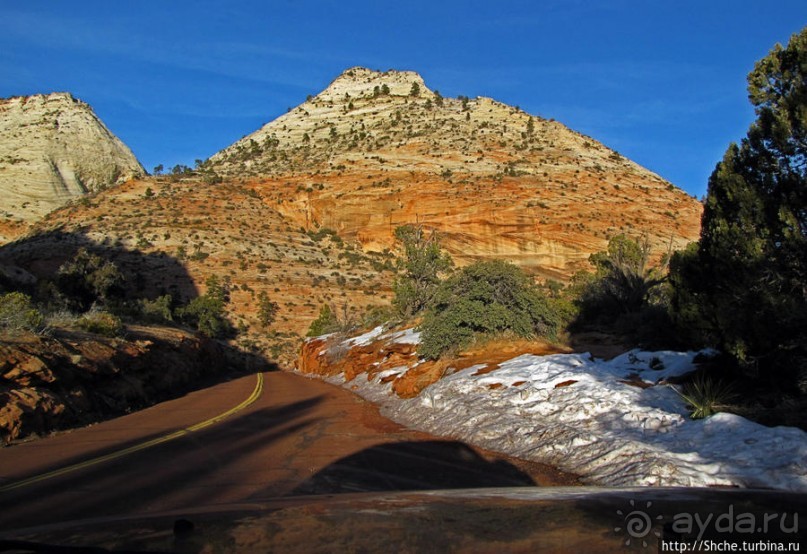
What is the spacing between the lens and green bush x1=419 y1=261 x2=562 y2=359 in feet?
58.2

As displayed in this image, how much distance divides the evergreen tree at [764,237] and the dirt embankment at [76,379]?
13.6 metres

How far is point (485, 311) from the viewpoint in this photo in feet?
58.5

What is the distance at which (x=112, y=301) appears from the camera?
117ft

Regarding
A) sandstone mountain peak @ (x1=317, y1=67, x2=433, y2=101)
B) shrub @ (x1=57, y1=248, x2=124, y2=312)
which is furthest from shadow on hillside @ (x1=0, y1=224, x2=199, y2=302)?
sandstone mountain peak @ (x1=317, y1=67, x2=433, y2=101)

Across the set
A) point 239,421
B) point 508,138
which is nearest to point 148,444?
point 239,421

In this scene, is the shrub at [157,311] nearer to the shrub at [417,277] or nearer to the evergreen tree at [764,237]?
the shrub at [417,277]

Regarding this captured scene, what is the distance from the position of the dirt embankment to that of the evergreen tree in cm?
1363

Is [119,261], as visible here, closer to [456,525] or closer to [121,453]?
[121,453]

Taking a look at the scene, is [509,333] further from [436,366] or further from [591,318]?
[591,318]

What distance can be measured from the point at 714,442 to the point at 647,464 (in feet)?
3.70

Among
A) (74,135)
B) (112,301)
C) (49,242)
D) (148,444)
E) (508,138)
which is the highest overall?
(74,135)

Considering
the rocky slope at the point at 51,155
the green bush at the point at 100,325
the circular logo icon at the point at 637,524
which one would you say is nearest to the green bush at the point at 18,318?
the green bush at the point at 100,325

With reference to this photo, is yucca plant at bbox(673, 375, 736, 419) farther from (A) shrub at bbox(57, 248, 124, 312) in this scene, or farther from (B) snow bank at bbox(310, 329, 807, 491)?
(A) shrub at bbox(57, 248, 124, 312)

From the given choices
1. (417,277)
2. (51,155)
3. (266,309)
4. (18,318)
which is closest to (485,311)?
(18,318)
